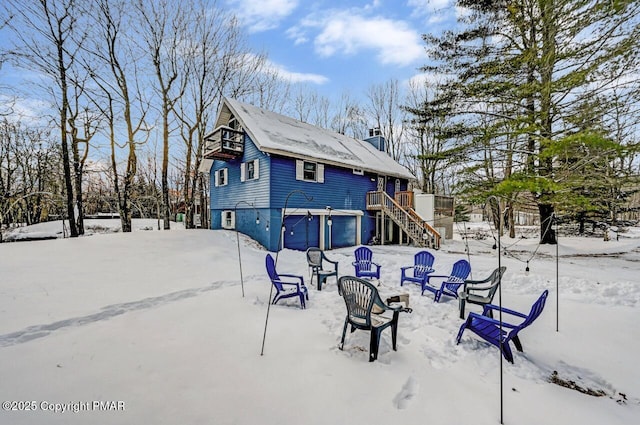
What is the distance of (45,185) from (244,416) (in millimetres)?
27892

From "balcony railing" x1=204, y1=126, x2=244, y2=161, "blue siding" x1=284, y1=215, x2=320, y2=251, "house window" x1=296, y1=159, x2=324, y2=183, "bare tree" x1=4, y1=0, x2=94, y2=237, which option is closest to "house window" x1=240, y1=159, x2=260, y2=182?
"balcony railing" x1=204, y1=126, x2=244, y2=161

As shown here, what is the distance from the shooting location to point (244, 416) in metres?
2.40

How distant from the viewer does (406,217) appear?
1442 cm

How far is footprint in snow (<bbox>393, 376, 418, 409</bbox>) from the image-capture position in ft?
8.66

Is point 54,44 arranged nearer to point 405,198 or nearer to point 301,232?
point 301,232

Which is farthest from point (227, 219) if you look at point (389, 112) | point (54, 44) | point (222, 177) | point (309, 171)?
point (389, 112)

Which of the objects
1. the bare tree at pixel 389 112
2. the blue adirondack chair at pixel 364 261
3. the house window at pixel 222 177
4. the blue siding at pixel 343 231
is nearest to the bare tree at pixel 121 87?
the house window at pixel 222 177

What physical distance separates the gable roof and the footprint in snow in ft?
32.4

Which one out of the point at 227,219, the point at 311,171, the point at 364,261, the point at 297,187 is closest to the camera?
the point at 364,261

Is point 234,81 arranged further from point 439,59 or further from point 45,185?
point 45,185

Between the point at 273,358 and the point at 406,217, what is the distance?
12.4 meters

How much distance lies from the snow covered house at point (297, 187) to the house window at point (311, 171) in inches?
1.9

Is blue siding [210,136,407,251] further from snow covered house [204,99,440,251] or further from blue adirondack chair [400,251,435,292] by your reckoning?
blue adirondack chair [400,251,435,292]

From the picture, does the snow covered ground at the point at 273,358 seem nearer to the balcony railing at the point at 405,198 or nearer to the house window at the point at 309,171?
the house window at the point at 309,171
